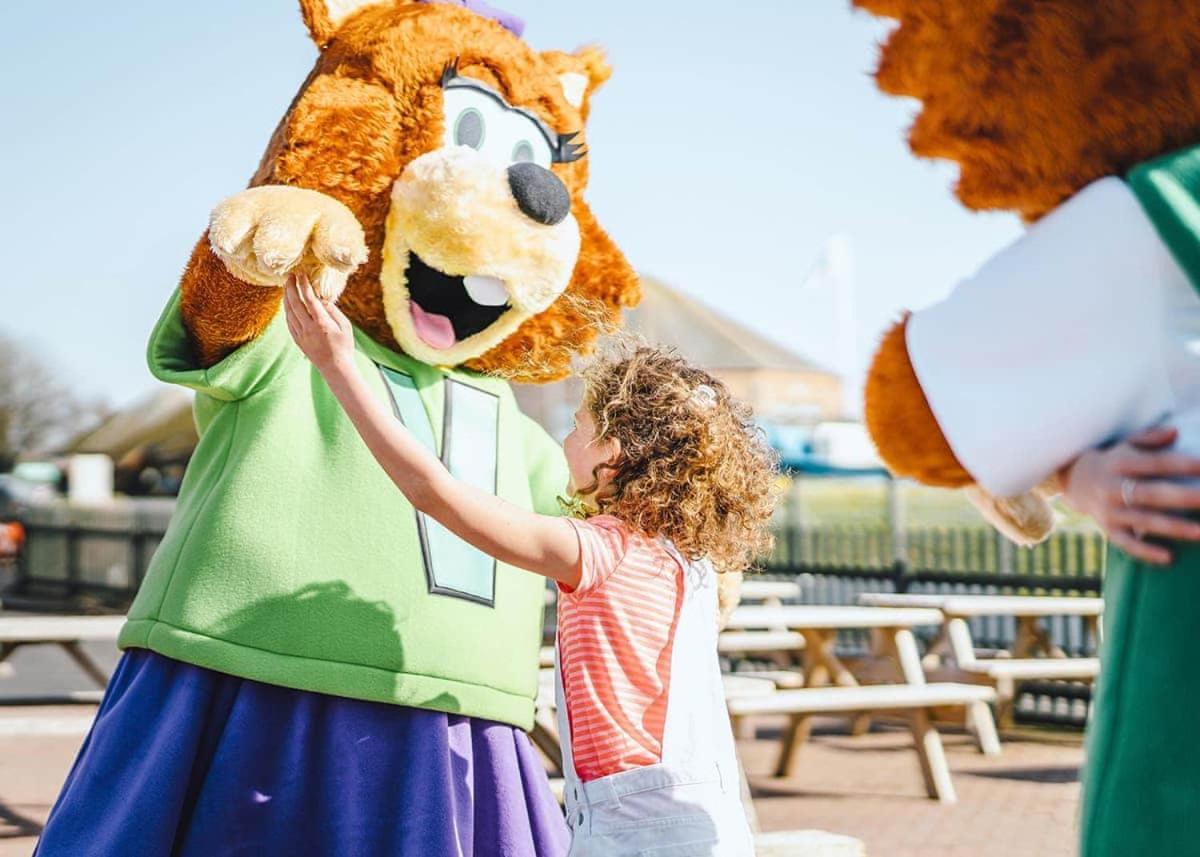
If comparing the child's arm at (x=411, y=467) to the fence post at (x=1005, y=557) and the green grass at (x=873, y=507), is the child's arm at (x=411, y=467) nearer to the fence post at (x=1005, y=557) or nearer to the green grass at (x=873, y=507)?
the green grass at (x=873, y=507)

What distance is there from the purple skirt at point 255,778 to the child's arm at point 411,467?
0.66m

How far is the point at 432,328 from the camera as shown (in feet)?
9.87

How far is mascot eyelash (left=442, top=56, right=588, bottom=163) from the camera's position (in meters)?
3.12

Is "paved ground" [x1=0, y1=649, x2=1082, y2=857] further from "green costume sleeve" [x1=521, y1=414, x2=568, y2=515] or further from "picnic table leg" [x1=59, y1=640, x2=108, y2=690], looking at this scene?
"green costume sleeve" [x1=521, y1=414, x2=568, y2=515]

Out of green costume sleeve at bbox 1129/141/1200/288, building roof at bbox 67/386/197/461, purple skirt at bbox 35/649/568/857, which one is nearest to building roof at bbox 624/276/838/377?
building roof at bbox 67/386/197/461

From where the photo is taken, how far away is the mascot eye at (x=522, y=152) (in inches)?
127

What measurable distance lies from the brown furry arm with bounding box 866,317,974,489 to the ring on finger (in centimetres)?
23

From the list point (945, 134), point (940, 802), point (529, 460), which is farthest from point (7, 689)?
point (945, 134)

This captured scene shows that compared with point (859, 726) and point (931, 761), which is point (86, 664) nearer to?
point (931, 761)

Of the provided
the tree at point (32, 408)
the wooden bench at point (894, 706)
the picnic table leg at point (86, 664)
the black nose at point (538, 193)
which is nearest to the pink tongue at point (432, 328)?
the black nose at point (538, 193)

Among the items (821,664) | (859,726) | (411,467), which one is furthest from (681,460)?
(859,726)

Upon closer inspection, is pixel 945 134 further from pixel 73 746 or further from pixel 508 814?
pixel 73 746

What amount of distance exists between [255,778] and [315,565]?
0.41 meters

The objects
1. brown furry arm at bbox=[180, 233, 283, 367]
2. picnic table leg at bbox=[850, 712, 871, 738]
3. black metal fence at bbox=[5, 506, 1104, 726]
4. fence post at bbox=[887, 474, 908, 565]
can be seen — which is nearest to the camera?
brown furry arm at bbox=[180, 233, 283, 367]
